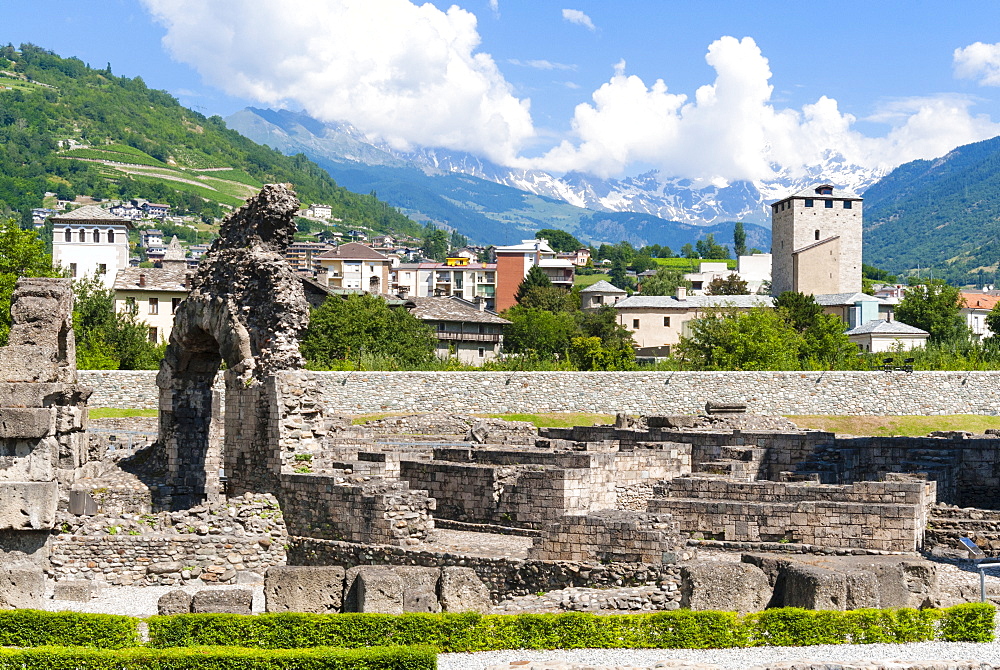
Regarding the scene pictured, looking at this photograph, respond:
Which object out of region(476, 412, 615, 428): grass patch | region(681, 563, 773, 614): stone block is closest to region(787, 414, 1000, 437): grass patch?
region(476, 412, 615, 428): grass patch

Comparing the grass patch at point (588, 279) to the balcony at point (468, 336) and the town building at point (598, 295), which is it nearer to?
the town building at point (598, 295)

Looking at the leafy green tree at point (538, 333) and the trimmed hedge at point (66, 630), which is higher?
the leafy green tree at point (538, 333)

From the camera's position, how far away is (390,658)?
11734 millimetres

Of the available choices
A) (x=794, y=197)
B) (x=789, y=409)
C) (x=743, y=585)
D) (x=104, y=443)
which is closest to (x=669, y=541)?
(x=743, y=585)

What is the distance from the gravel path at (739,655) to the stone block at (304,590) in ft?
8.45

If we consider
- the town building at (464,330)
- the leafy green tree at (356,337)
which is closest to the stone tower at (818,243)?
the town building at (464,330)

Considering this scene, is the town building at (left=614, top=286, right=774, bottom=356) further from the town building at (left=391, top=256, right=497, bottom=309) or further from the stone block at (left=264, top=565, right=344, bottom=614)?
the stone block at (left=264, top=565, right=344, bottom=614)

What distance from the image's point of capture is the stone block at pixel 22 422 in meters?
15.6

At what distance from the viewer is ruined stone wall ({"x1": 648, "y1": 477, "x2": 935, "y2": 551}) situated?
1731cm

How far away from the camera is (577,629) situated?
12750mm

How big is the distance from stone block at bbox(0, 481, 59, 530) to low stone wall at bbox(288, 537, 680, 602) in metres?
4.79

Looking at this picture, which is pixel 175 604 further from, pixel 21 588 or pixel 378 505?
pixel 378 505

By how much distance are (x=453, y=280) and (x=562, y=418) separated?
100 metres

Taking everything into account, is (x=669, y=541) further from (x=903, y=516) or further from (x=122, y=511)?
(x=122, y=511)
